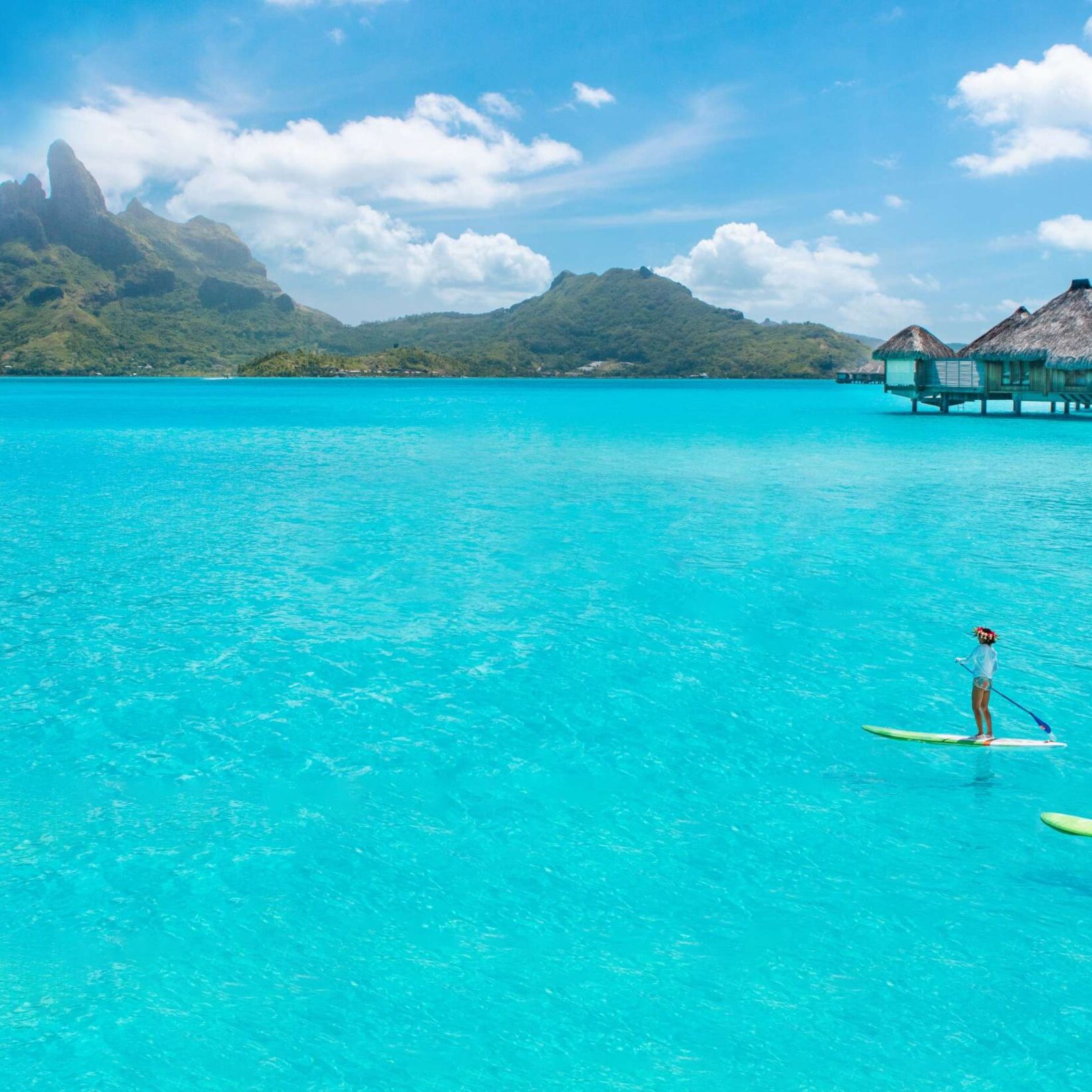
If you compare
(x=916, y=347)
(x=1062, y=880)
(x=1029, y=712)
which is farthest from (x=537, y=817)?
(x=916, y=347)

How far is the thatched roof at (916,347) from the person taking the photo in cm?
7962

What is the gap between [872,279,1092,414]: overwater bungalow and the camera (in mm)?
67312

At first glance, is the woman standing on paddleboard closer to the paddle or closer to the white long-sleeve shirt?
the white long-sleeve shirt

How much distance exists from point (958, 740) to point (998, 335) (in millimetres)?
71333

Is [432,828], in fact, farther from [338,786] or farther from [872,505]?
[872,505]

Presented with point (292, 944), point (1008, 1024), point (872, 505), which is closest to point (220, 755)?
point (292, 944)

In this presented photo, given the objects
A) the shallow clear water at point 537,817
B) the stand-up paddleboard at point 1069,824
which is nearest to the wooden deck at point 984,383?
the shallow clear water at point 537,817

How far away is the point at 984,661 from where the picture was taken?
13.6m

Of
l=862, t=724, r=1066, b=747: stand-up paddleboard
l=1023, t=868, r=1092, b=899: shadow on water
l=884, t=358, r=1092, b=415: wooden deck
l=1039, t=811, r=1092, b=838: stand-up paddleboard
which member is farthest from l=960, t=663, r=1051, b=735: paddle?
l=884, t=358, r=1092, b=415: wooden deck

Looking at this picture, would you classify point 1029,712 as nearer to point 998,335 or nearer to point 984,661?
point 984,661

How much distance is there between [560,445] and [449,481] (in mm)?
22703

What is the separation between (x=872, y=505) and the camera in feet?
125

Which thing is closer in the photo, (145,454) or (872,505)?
(872,505)

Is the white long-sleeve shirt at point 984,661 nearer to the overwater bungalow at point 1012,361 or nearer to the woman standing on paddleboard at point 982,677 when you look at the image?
the woman standing on paddleboard at point 982,677
